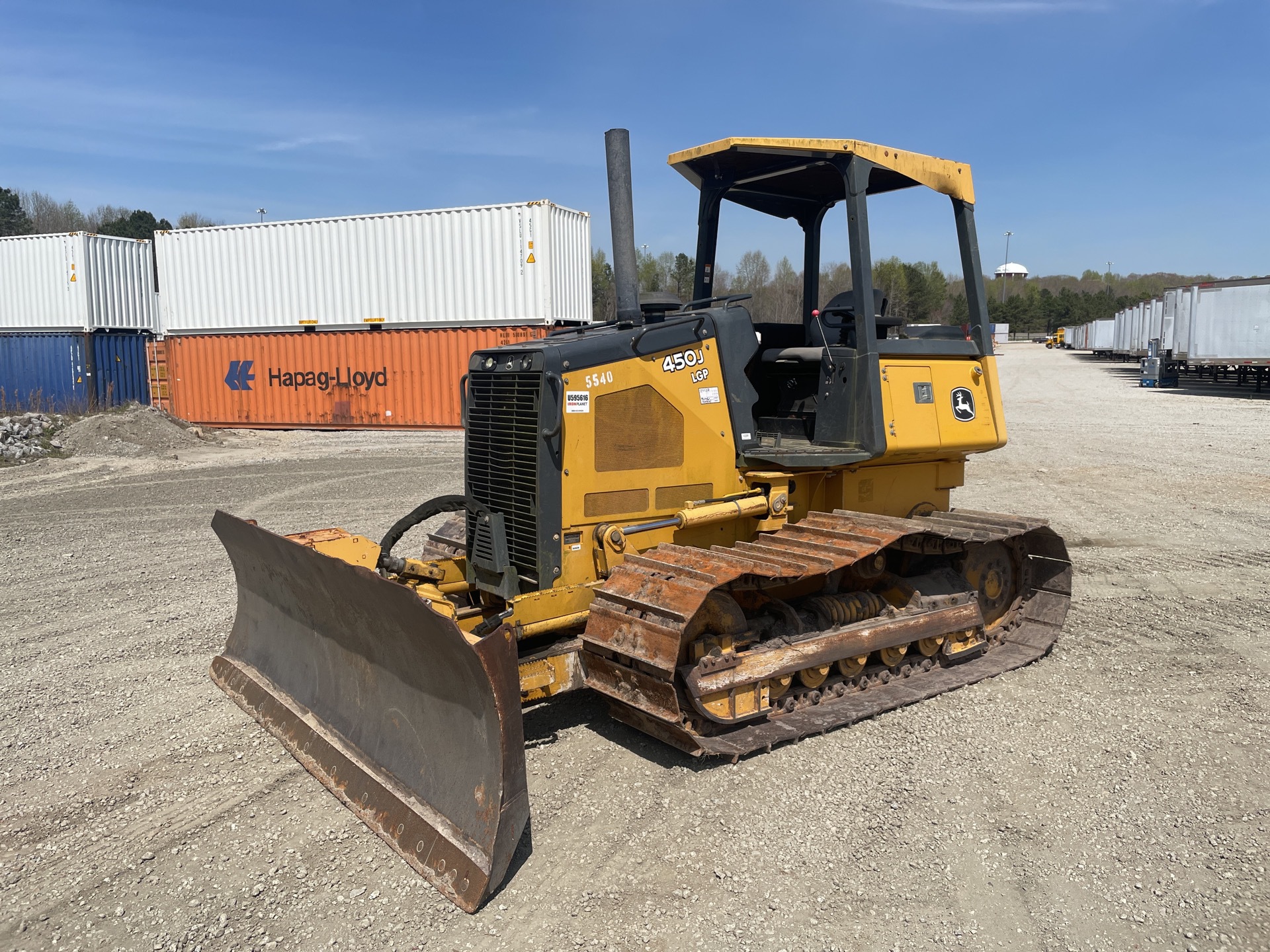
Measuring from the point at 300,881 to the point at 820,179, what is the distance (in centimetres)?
517

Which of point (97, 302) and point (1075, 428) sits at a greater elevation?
point (97, 302)

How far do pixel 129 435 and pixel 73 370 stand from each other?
7.76 metres

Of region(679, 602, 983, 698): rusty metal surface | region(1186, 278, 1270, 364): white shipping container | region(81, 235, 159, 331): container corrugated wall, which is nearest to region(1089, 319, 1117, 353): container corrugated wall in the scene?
region(1186, 278, 1270, 364): white shipping container

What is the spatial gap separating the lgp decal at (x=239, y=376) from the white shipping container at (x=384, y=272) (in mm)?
922

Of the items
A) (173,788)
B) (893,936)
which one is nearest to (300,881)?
(173,788)

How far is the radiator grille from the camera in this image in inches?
192

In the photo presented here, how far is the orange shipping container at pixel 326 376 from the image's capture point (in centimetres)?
2156

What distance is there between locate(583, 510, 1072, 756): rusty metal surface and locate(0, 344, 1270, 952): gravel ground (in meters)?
0.14

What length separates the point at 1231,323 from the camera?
94.2 ft

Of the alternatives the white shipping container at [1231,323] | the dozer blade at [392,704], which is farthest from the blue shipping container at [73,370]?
the white shipping container at [1231,323]

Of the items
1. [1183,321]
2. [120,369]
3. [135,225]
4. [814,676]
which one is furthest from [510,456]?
[135,225]

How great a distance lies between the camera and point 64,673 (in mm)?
6078

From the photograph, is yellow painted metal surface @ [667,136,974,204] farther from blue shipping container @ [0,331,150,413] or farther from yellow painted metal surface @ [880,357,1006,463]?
blue shipping container @ [0,331,150,413]

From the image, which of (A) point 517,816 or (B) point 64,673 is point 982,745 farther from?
(B) point 64,673
